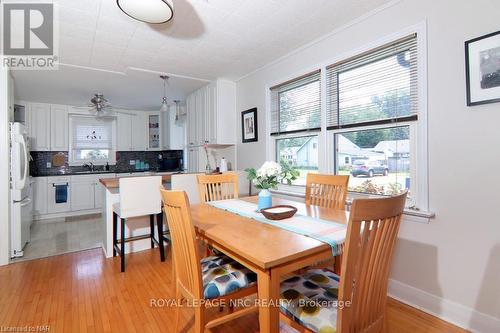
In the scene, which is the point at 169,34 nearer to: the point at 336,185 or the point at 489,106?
the point at 336,185

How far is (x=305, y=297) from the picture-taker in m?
1.17

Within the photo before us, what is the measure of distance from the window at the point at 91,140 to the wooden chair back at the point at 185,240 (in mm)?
5213

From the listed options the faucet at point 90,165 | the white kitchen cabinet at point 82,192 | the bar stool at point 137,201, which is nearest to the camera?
the bar stool at point 137,201

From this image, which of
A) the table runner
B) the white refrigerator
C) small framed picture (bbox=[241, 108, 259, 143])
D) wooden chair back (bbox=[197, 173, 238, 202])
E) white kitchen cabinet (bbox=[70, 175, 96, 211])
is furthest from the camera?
white kitchen cabinet (bbox=[70, 175, 96, 211])

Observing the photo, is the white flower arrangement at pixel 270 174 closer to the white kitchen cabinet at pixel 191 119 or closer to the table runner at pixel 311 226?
the table runner at pixel 311 226

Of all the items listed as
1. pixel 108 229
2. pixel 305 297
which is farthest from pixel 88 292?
pixel 305 297

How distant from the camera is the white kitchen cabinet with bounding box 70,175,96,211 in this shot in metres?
5.12

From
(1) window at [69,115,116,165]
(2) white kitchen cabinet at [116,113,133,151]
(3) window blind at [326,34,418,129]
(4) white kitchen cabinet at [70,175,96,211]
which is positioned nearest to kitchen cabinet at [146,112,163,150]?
(2) white kitchen cabinet at [116,113,133,151]

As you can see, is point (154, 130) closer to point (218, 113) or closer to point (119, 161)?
point (119, 161)

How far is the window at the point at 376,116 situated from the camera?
198cm

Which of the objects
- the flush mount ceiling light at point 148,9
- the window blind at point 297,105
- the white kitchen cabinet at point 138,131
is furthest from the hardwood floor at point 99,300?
the white kitchen cabinet at point 138,131

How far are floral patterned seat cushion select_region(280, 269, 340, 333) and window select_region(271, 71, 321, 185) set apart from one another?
1.61 m

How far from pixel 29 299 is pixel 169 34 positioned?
8.54ft

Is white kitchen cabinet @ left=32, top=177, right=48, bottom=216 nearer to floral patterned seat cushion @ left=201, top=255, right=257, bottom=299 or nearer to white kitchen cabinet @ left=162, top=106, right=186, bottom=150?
white kitchen cabinet @ left=162, top=106, right=186, bottom=150
